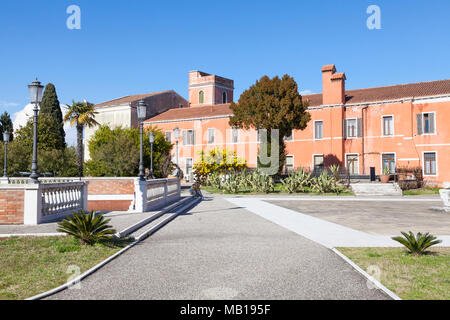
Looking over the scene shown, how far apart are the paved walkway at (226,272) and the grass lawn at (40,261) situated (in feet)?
1.25

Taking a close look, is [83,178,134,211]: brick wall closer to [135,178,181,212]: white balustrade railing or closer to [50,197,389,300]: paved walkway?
[135,178,181,212]: white balustrade railing

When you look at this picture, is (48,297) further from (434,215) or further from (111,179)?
(111,179)

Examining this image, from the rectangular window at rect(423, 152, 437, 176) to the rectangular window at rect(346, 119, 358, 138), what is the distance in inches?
252

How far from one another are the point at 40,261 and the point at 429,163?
112 ft

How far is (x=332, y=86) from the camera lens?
3697 centimetres

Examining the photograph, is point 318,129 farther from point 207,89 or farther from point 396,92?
point 207,89

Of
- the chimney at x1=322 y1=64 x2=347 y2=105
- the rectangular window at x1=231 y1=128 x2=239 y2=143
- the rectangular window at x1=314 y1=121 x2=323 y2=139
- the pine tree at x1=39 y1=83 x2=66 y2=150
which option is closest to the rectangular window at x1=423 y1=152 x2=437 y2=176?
the chimney at x1=322 y1=64 x2=347 y2=105

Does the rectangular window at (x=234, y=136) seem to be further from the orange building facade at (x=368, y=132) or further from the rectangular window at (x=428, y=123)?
the rectangular window at (x=428, y=123)

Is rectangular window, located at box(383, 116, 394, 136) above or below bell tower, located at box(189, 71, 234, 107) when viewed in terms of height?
below

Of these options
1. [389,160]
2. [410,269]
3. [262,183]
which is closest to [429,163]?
[389,160]

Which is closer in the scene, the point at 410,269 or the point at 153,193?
the point at 410,269

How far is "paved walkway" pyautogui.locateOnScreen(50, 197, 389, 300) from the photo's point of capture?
15.2ft

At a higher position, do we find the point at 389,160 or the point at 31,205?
the point at 389,160

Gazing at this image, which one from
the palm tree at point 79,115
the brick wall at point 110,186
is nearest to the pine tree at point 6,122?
the palm tree at point 79,115
